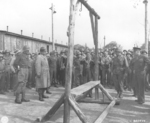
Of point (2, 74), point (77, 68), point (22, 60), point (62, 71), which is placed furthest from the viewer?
point (62, 71)

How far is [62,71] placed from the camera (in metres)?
11.1

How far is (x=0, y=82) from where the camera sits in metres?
8.65

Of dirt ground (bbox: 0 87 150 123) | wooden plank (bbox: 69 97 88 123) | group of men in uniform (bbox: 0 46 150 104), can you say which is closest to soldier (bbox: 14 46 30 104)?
group of men in uniform (bbox: 0 46 150 104)

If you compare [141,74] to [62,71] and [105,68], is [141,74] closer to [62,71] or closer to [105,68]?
[105,68]

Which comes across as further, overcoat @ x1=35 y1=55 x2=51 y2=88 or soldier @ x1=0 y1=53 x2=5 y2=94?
soldier @ x1=0 y1=53 x2=5 y2=94

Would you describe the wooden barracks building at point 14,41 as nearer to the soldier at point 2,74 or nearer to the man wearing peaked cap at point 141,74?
the soldier at point 2,74

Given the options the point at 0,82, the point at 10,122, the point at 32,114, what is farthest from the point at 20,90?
the point at 0,82

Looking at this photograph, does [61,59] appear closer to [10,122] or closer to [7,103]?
[7,103]

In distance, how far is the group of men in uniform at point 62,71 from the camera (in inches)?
264

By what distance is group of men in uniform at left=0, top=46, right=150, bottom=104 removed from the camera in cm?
671

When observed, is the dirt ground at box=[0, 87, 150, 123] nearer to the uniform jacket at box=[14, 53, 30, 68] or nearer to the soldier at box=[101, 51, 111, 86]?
the uniform jacket at box=[14, 53, 30, 68]

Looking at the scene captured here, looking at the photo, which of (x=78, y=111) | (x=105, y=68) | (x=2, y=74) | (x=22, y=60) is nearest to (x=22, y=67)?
(x=22, y=60)

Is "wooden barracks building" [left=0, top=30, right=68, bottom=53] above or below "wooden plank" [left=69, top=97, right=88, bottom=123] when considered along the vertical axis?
above

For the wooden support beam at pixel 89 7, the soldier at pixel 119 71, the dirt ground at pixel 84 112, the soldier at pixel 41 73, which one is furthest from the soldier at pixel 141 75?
the soldier at pixel 41 73
